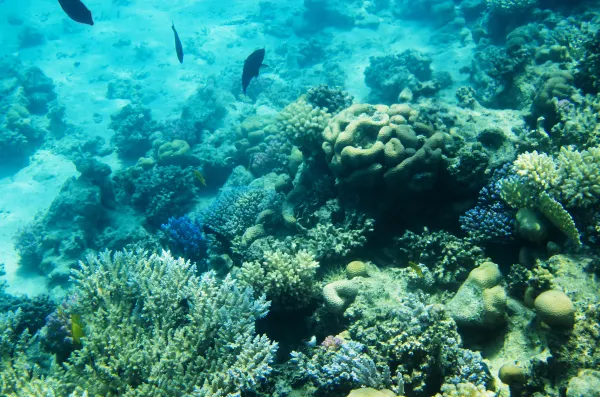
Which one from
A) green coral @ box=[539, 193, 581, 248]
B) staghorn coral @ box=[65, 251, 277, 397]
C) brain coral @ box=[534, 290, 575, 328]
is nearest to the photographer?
brain coral @ box=[534, 290, 575, 328]

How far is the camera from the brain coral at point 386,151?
4547 millimetres

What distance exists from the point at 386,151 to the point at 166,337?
3.55 meters

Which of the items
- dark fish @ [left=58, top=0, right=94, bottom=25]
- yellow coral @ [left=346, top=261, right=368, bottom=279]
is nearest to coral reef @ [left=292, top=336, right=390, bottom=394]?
yellow coral @ [left=346, top=261, right=368, bottom=279]

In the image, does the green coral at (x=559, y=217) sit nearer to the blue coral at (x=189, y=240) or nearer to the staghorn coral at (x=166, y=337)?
the staghorn coral at (x=166, y=337)

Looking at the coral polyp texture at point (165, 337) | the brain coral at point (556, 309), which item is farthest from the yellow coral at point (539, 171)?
the coral polyp texture at point (165, 337)

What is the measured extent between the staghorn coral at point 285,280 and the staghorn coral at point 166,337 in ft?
1.17

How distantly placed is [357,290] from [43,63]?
87.4 ft

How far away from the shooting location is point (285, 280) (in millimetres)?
4172

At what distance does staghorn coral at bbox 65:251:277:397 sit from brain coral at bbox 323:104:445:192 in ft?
7.30

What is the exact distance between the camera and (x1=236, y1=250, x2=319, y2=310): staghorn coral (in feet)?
13.6

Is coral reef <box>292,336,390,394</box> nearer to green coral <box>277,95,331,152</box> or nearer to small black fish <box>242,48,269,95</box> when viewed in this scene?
green coral <box>277,95,331,152</box>

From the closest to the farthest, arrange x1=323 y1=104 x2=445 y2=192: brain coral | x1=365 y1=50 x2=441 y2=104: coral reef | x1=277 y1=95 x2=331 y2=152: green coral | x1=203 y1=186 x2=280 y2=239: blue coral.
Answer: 1. x1=323 y1=104 x2=445 y2=192: brain coral
2. x1=277 y1=95 x2=331 y2=152: green coral
3. x1=203 y1=186 x2=280 y2=239: blue coral
4. x1=365 y1=50 x2=441 y2=104: coral reef

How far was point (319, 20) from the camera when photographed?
19812 mm

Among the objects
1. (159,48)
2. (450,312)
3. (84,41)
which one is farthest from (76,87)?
(450,312)
